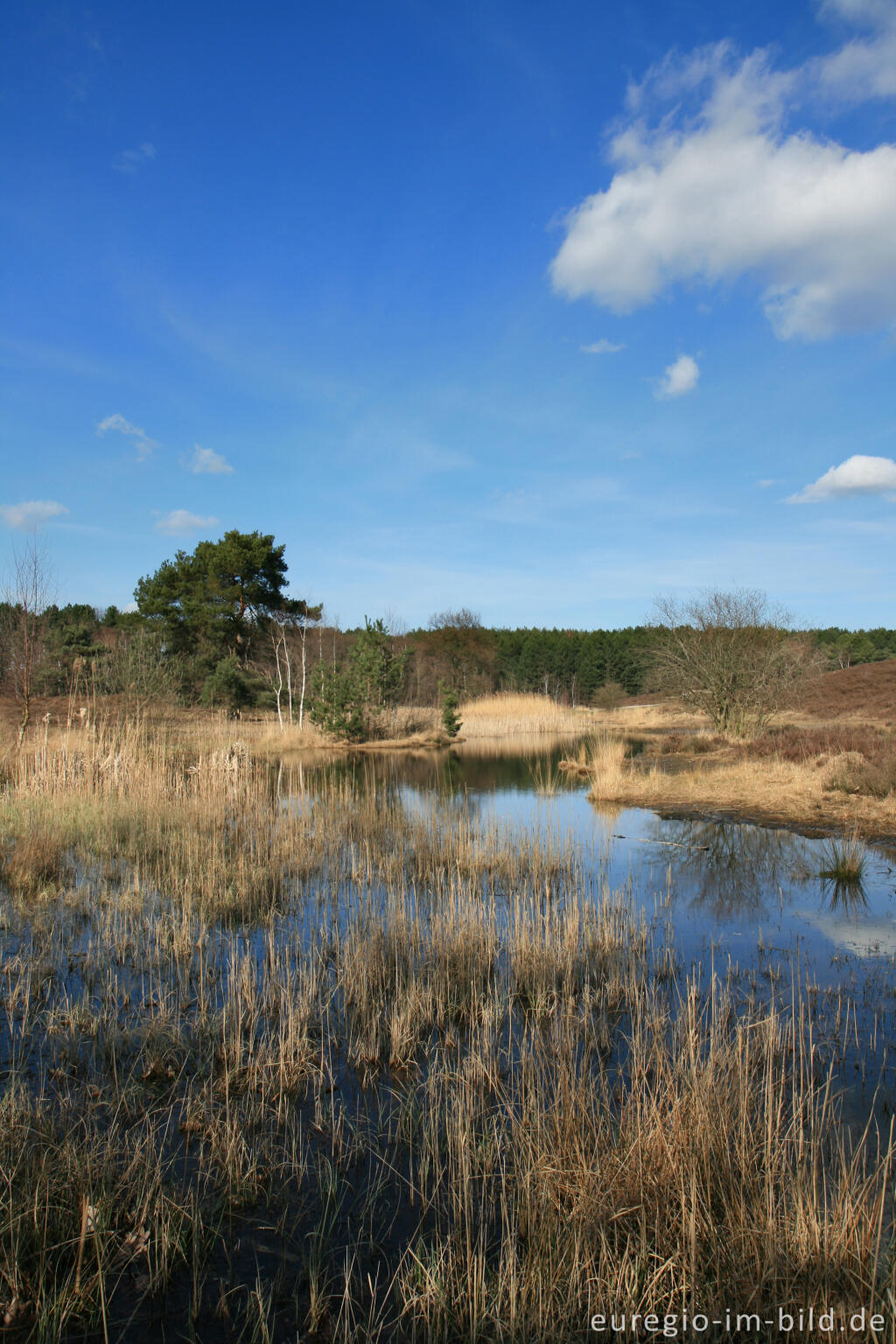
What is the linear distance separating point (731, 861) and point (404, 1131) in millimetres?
7141

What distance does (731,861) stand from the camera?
929 cm

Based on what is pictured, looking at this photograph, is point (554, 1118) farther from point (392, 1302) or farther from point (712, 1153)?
point (392, 1302)

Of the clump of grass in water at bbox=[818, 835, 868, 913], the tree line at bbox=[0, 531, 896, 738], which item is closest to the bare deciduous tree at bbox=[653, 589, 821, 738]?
the tree line at bbox=[0, 531, 896, 738]

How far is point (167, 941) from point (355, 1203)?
3.20 meters

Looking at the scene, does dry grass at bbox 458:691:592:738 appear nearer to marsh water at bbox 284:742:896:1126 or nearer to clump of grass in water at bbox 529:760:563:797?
clump of grass in water at bbox 529:760:563:797

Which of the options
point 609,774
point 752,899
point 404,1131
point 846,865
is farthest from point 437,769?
point 404,1131

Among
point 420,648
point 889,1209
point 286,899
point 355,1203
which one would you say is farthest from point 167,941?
point 420,648

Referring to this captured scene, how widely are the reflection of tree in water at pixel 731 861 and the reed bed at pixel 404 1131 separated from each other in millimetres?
1227

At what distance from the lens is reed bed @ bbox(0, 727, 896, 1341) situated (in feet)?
7.26

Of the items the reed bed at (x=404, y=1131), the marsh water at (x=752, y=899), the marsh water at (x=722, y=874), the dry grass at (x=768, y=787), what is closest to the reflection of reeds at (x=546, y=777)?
the marsh water at (x=722, y=874)

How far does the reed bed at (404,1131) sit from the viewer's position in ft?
7.26

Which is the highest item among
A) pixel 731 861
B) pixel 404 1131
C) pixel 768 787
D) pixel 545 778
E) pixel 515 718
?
pixel 515 718

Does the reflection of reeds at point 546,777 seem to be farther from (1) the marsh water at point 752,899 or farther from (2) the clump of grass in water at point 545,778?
(1) the marsh water at point 752,899

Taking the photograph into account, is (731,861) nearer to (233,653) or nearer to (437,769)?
(437,769)
